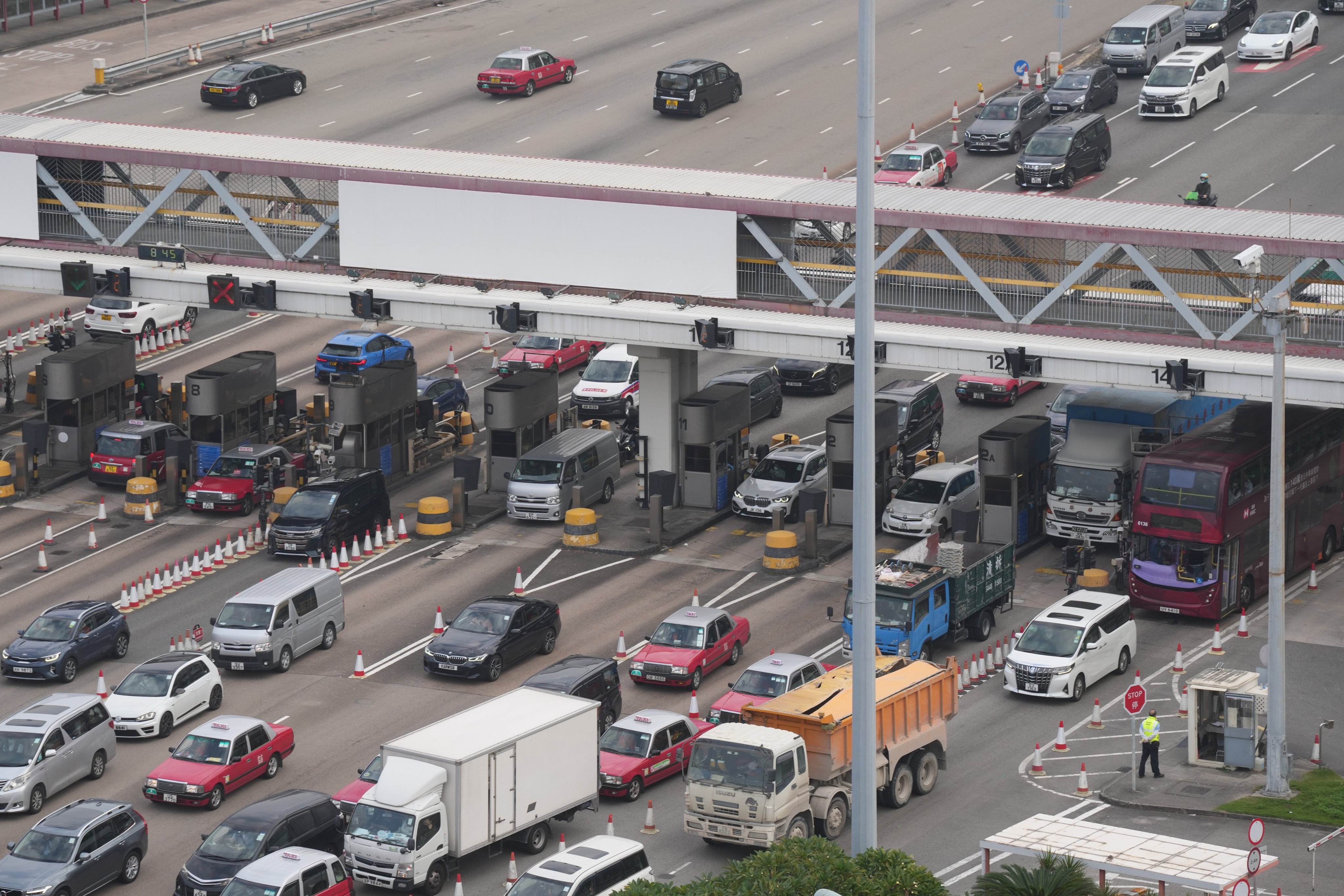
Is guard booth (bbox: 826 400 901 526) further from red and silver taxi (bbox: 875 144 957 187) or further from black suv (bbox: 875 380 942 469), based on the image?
red and silver taxi (bbox: 875 144 957 187)

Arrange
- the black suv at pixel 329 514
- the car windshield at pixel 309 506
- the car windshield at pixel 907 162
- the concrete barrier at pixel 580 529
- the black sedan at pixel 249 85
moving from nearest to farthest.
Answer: the black suv at pixel 329 514, the car windshield at pixel 309 506, the concrete barrier at pixel 580 529, the car windshield at pixel 907 162, the black sedan at pixel 249 85

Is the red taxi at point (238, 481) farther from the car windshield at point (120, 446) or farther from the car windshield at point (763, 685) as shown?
the car windshield at point (763, 685)

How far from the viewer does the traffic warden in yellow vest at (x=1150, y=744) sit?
140 feet

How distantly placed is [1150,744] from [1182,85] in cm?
4946

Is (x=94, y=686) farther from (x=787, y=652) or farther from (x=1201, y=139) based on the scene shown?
(x=1201, y=139)

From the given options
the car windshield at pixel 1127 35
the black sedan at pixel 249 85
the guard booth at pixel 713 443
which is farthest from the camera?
the car windshield at pixel 1127 35

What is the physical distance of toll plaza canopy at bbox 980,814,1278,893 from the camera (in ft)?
113

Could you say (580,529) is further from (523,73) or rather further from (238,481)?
(523,73)

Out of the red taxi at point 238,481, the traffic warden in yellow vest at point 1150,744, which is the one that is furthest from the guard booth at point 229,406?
the traffic warden in yellow vest at point 1150,744

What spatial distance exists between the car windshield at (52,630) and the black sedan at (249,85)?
1733 inches

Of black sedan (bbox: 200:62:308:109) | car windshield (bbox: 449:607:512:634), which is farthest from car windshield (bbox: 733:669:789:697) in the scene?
black sedan (bbox: 200:62:308:109)

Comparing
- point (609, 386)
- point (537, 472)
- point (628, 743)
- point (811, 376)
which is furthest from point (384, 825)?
point (811, 376)

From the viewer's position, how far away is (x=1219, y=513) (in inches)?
2005

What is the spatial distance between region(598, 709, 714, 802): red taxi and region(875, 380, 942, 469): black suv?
20531mm
